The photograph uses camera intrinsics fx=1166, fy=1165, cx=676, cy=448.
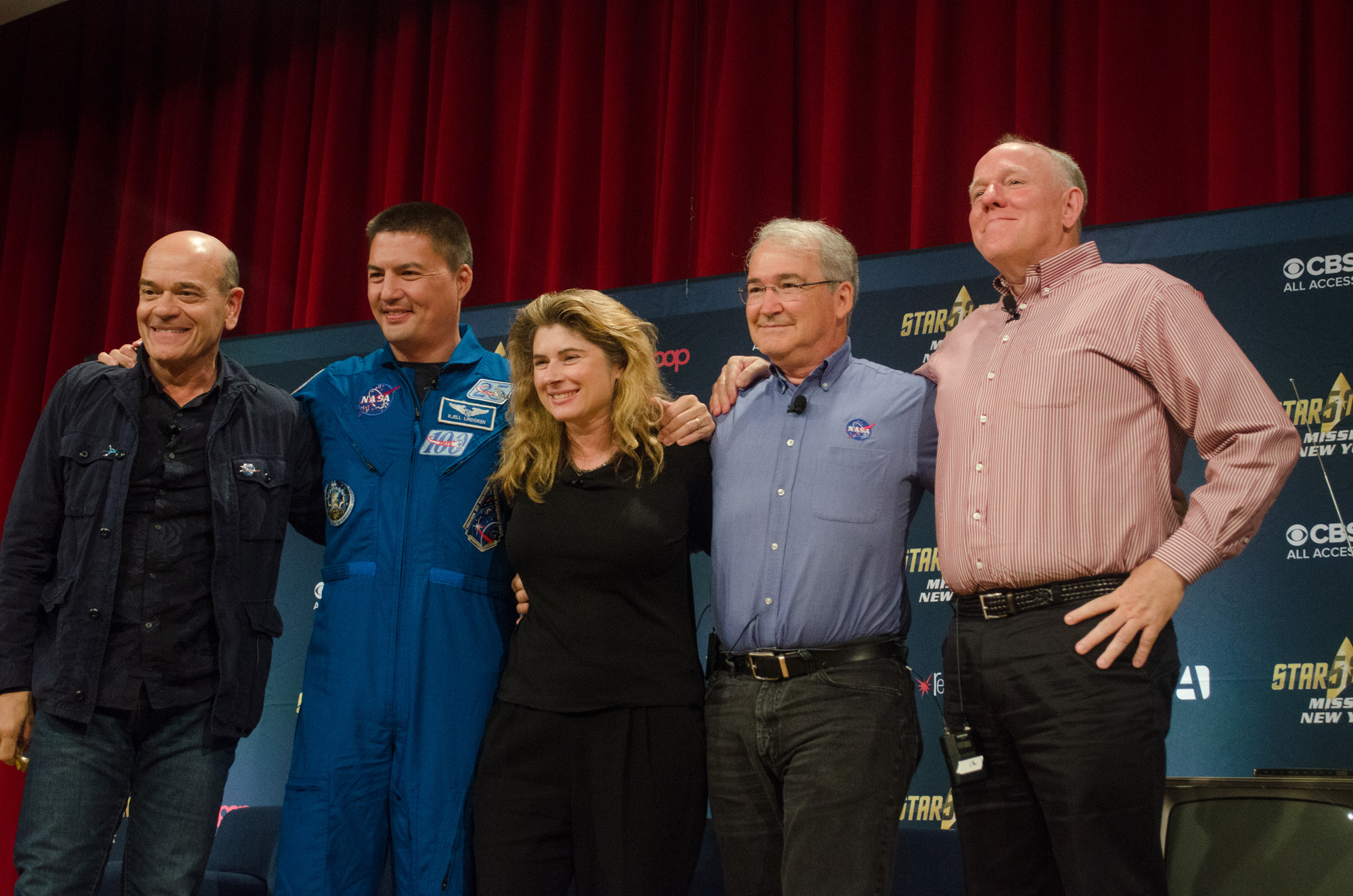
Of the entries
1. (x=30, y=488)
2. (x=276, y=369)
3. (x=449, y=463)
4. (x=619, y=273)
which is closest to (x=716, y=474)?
(x=449, y=463)

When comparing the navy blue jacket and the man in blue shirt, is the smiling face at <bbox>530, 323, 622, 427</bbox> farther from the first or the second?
the navy blue jacket

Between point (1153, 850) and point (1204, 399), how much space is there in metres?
0.75

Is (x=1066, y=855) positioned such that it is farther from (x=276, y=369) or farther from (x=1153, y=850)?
(x=276, y=369)

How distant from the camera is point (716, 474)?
2.36 meters

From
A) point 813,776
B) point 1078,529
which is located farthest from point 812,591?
point 1078,529

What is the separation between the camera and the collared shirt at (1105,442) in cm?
192

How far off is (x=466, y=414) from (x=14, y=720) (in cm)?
109

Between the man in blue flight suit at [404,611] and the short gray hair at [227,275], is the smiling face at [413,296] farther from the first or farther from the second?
the short gray hair at [227,275]

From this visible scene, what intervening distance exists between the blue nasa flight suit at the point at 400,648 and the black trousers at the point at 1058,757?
0.99 metres

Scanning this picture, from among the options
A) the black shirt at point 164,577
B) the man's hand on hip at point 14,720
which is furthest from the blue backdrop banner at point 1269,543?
the man's hand on hip at point 14,720

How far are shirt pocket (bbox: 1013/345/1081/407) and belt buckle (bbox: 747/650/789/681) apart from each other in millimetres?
630

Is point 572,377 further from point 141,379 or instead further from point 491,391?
point 141,379

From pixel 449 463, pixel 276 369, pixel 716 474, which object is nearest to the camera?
pixel 716 474

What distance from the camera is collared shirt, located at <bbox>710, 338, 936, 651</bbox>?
2115mm
